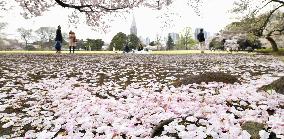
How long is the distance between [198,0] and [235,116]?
49.8 feet

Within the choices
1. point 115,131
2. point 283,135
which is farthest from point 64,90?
point 283,135

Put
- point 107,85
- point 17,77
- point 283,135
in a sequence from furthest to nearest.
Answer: point 17,77
point 107,85
point 283,135

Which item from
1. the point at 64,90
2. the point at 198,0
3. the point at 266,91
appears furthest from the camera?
the point at 198,0

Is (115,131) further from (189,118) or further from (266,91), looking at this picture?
(266,91)

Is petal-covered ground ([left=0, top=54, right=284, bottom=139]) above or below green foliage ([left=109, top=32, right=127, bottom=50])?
below

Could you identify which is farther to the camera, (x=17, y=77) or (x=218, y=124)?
(x=17, y=77)

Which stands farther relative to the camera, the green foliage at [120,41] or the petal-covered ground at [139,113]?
the green foliage at [120,41]

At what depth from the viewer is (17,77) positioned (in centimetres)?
1438

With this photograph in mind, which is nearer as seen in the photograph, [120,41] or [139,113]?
[139,113]

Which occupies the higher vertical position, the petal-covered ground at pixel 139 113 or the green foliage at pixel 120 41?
the green foliage at pixel 120 41

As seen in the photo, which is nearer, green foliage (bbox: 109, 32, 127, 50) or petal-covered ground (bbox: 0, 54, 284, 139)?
petal-covered ground (bbox: 0, 54, 284, 139)

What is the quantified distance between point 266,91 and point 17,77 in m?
9.51

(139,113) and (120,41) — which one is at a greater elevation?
(120,41)

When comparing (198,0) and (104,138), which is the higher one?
(198,0)
